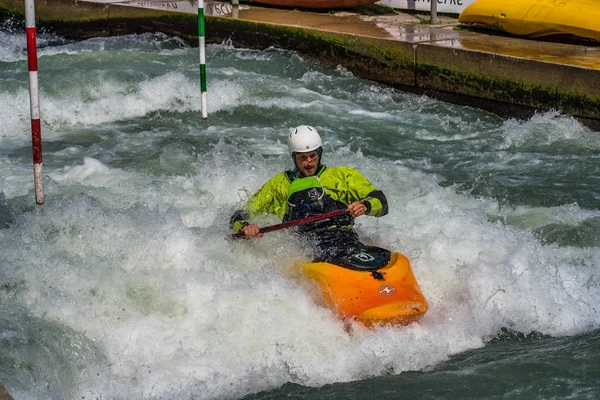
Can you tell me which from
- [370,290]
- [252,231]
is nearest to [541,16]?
[252,231]

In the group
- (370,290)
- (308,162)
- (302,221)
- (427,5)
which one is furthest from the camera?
(427,5)

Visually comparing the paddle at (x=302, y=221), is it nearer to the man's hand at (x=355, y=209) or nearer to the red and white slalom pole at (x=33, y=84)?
the man's hand at (x=355, y=209)

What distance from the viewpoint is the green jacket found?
17.9 feet

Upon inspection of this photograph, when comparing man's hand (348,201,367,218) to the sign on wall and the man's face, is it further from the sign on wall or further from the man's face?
the sign on wall

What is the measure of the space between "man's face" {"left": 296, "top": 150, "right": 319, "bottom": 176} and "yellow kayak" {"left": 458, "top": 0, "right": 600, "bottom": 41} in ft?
17.2

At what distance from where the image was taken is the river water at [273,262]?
14.5 ft

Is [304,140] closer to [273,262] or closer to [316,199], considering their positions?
[316,199]

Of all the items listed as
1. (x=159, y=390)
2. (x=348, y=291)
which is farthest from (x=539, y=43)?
(x=159, y=390)

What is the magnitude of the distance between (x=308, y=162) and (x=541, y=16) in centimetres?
543

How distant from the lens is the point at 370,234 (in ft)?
19.5

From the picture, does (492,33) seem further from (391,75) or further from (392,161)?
(392,161)

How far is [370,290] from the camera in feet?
15.6

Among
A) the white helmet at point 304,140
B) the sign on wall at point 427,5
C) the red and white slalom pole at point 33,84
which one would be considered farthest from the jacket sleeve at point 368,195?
the sign on wall at point 427,5

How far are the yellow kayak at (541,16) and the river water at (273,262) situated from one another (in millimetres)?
1440
